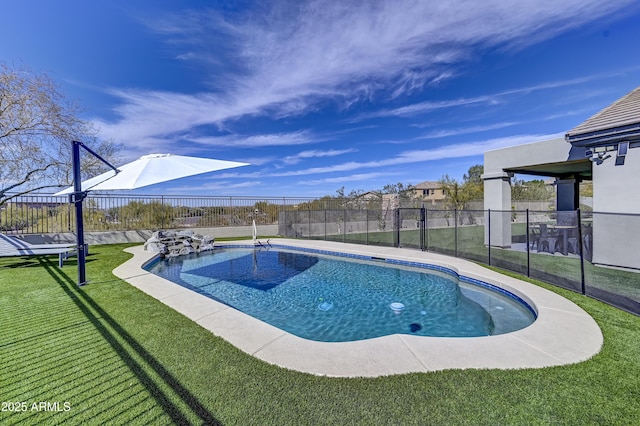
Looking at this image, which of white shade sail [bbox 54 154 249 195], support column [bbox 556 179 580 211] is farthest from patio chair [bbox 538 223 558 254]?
white shade sail [bbox 54 154 249 195]

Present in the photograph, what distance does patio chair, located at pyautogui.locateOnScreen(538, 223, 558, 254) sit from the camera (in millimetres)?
9398

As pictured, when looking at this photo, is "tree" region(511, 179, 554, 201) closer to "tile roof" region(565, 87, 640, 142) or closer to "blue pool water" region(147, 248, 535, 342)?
"tile roof" region(565, 87, 640, 142)

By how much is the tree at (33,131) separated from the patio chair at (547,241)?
18322 millimetres

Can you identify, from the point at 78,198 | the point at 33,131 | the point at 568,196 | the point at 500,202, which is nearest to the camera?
the point at 78,198

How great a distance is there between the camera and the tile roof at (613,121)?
619cm

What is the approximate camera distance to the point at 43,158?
1020 cm

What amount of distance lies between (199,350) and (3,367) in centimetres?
182

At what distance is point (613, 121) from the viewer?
6.52 metres

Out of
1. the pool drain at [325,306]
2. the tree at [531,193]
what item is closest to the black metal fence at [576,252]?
the pool drain at [325,306]

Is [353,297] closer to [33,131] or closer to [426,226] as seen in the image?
[426,226]

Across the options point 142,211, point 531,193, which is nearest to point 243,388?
point 142,211

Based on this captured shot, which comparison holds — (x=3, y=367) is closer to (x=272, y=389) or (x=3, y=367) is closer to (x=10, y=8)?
(x=272, y=389)

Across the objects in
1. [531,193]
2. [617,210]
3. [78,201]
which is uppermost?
[531,193]

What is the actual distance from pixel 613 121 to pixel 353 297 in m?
7.67
